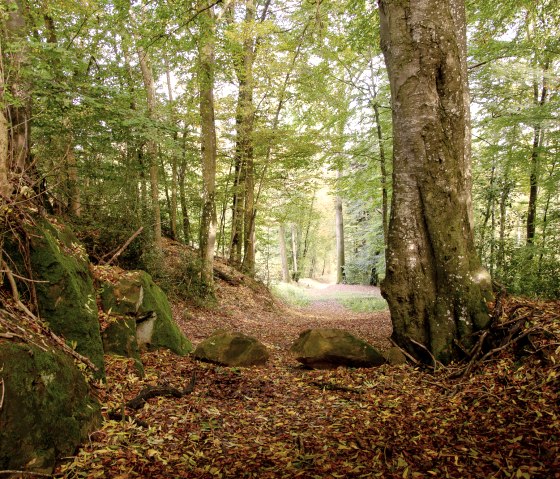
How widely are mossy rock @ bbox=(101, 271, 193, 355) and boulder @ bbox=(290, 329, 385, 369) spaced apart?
1.93m

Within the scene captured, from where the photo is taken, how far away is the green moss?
339 cm

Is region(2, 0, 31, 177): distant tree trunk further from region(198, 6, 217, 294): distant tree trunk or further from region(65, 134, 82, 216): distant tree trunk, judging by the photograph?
region(198, 6, 217, 294): distant tree trunk

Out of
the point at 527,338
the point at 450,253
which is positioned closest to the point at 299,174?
the point at 450,253

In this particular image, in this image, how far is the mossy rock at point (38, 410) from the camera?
6.99 feet

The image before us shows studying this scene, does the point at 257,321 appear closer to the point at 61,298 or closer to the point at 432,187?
the point at 432,187

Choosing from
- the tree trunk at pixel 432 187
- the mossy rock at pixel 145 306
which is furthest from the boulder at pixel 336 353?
the mossy rock at pixel 145 306

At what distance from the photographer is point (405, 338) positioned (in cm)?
459

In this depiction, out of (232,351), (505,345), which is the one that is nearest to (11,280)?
(232,351)

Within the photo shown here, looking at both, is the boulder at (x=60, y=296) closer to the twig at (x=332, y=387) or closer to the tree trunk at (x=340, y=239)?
the twig at (x=332, y=387)

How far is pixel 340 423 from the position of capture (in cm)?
316

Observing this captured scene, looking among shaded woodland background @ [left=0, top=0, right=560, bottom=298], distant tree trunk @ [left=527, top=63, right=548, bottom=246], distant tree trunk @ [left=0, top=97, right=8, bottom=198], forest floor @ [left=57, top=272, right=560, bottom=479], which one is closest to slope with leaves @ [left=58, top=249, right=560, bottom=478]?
forest floor @ [left=57, top=272, right=560, bottom=479]

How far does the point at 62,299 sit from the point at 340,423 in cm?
291

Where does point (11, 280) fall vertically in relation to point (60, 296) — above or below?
above

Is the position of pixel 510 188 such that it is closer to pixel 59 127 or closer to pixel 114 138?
pixel 114 138
